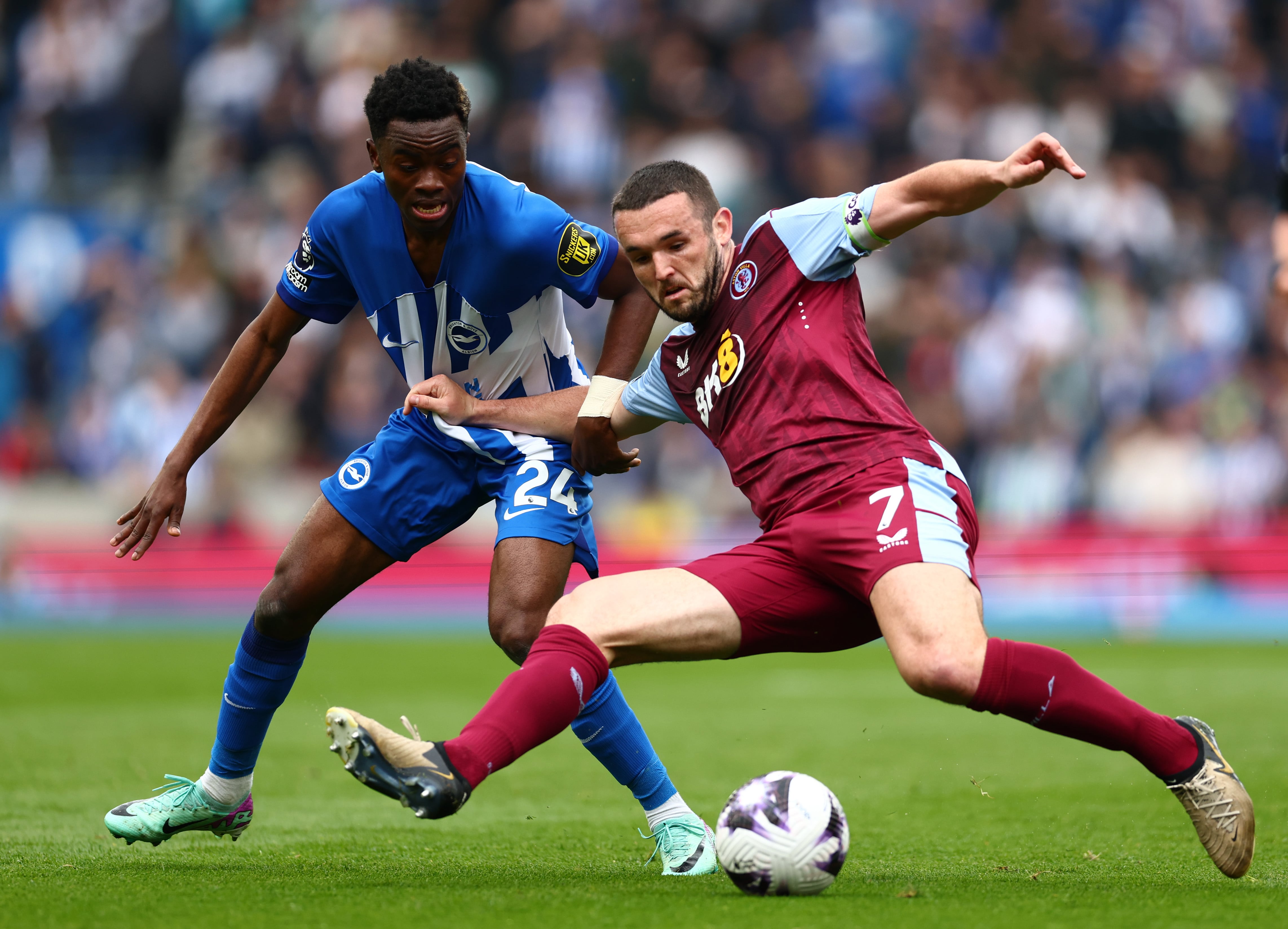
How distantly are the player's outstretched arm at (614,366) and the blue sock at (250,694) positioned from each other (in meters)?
1.24

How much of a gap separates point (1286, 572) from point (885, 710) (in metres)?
6.32

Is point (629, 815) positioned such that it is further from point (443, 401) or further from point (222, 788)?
point (443, 401)

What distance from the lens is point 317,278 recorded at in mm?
5383

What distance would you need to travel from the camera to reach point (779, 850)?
168 inches

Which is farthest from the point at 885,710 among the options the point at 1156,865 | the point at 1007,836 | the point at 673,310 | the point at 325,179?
the point at 325,179

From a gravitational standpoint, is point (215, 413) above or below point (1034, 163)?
below

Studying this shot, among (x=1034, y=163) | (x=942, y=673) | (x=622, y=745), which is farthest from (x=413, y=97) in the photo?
(x=942, y=673)

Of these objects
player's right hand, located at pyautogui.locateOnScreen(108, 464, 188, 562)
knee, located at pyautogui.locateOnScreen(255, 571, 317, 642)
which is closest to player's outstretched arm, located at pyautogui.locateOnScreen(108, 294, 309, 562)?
player's right hand, located at pyautogui.locateOnScreen(108, 464, 188, 562)

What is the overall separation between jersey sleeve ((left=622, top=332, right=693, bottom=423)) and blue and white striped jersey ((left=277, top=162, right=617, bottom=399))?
473 millimetres

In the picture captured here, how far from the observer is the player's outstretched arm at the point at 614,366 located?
5137 millimetres

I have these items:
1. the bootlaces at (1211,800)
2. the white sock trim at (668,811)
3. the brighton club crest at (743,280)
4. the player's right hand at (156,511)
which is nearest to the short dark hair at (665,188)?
the brighton club crest at (743,280)

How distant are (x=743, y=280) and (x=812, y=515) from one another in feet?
2.64

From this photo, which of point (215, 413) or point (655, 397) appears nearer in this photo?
point (655, 397)

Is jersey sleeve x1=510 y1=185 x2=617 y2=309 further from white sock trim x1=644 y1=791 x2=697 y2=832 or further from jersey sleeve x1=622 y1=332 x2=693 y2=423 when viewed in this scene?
white sock trim x1=644 y1=791 x2=697 y2=832
